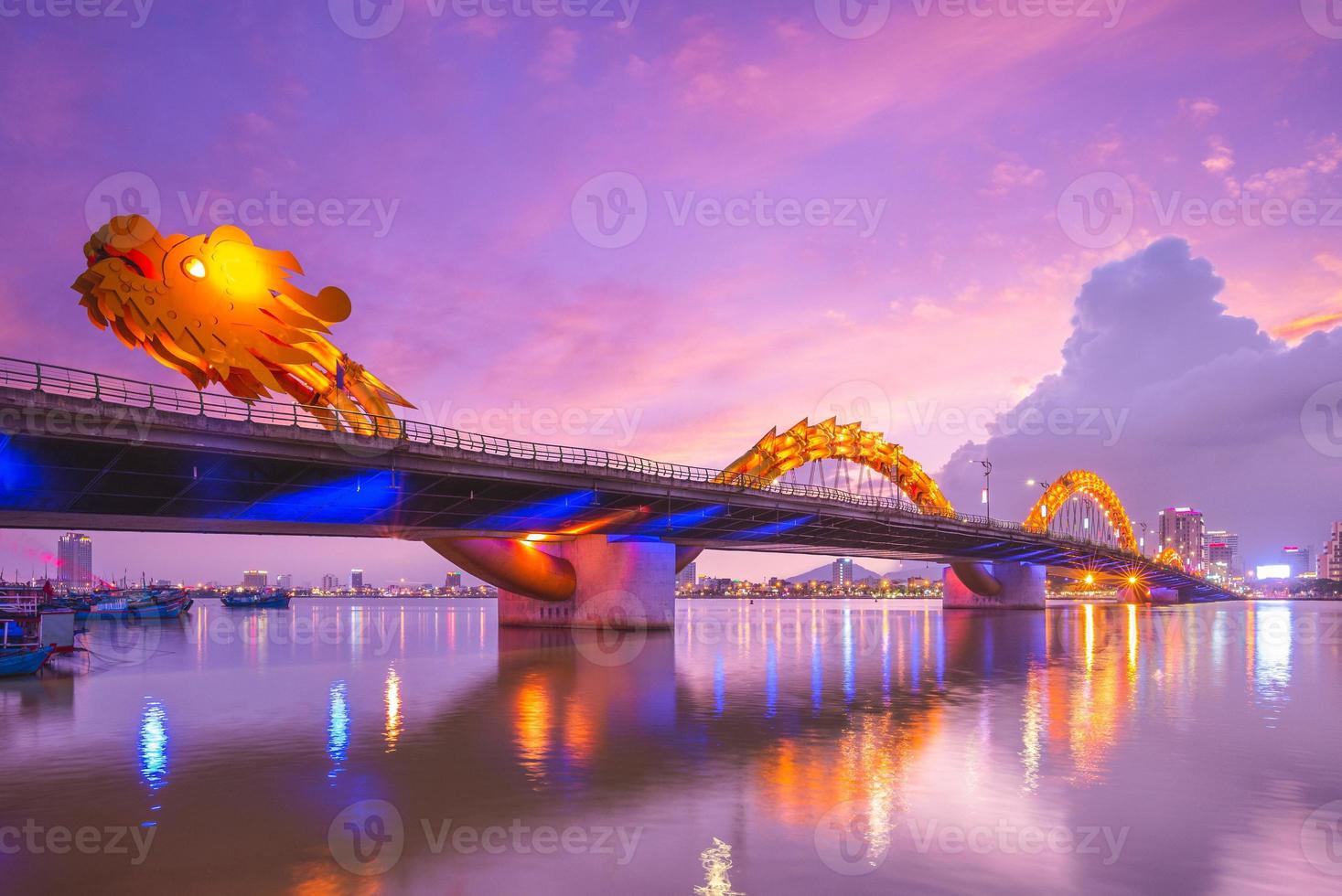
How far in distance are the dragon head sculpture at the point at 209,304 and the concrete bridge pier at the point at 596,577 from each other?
20168 mm

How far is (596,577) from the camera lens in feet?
219

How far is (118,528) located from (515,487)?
64.1ft

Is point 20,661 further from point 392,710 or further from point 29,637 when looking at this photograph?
point 392,710

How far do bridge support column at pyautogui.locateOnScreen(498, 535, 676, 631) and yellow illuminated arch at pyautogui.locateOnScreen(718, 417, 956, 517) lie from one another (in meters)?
38.6

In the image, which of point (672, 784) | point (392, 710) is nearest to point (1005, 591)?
point (392, 710)

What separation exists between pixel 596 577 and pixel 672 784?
48.6 m

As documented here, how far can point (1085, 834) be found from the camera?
1486cm

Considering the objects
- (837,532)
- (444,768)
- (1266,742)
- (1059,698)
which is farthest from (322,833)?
(837,532)

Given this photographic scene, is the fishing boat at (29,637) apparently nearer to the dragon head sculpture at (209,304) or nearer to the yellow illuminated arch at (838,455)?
the dragon head sculpture at (209,304)

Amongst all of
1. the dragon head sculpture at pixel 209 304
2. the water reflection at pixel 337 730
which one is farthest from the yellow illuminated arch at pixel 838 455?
the water reflection at pixel 337 730

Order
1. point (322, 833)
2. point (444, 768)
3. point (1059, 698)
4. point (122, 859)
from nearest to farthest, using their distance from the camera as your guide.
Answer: point (122, 859) < point (322, 833) < point (444, 768) < point (1059, 698)

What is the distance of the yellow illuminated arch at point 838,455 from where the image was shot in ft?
380

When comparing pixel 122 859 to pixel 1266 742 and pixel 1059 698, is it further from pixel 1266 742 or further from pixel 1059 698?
pixel 1059 698

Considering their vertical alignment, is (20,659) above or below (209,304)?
below
